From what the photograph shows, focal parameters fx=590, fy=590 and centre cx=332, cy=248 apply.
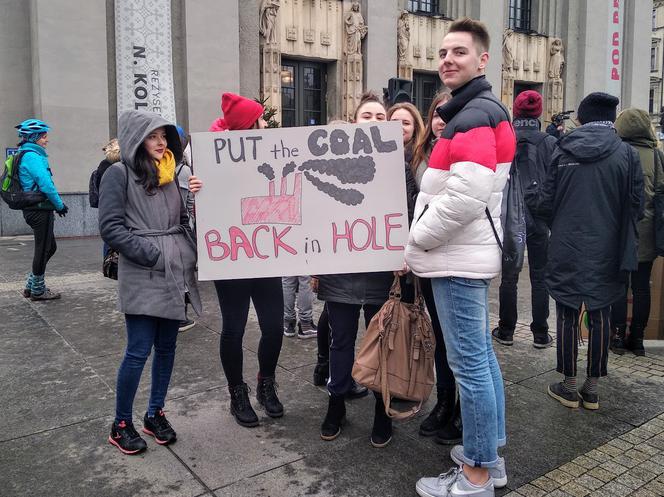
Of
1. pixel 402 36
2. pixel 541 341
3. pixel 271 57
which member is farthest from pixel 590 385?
pixel 402 36

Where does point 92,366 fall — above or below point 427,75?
below

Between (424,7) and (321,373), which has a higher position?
(424,7)

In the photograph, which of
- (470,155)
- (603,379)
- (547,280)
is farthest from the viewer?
(603,379)

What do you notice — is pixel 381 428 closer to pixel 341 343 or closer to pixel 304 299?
pixel 341 343

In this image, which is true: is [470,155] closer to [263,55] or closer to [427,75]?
[263,55]

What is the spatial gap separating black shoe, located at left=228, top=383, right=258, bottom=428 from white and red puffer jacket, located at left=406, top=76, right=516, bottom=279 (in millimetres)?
1493

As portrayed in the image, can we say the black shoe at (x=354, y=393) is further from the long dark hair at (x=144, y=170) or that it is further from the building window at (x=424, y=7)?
the building window at (x=424, y=7)

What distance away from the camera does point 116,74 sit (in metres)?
13.0

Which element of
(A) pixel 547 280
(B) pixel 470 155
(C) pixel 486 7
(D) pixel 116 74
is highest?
(C) pixel 486 7

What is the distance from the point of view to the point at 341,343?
3.38m

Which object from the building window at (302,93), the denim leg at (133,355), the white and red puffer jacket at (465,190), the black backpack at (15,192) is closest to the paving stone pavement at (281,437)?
the denim leg at (133,355)

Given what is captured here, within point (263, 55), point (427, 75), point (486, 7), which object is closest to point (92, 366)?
point (263, 55)

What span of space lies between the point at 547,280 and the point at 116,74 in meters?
11.6

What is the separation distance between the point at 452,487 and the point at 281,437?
1103 millimetres
